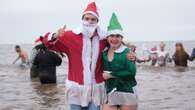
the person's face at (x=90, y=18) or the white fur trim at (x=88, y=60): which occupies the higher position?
the person's face at (x=90, y=18)

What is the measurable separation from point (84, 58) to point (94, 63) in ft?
0.48

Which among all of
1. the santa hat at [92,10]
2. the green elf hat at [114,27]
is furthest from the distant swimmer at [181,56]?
the santa hat at [92,10]

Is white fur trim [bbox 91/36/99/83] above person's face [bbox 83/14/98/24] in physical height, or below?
below

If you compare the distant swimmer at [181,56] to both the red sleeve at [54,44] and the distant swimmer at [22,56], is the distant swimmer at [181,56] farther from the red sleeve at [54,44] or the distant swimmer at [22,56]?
the red sleeve at [54,44]

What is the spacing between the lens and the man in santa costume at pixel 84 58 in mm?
6082

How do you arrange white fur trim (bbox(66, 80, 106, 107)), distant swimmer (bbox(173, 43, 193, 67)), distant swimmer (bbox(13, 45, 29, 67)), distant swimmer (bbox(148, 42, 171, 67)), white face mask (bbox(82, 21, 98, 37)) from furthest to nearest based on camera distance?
1. distant swimmer (bbox(13, 45, 29, 67))
2. distant swimmer (bbox(148, 42, 171, 67))
3. distant swimmer (bbox(173, 43, 193, 67))
4. white fur trim (bbox(66, 80, 106, 107))
5. white face mask (bbox(82, 21, 98, 37))

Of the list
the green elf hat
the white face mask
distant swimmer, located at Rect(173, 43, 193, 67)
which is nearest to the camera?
the white face mask

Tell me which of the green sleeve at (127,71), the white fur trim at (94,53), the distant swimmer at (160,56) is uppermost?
the white fur trim at (94,53)

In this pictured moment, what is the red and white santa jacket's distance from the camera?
6086mm

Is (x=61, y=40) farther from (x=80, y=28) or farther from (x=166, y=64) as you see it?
(x=166, y=64)

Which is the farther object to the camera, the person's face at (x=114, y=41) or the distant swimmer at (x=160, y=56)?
the distant swimmer at (x=160, y=56)

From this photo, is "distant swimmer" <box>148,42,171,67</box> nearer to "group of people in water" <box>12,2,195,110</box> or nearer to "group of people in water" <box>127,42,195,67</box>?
"group of people in water" <box>127,42,195,67</box>

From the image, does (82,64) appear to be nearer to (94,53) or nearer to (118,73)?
(94,53)

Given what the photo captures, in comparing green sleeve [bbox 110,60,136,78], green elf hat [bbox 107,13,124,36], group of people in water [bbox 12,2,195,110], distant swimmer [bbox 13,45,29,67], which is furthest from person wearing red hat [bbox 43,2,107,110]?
distant swimmer [bbox 13,45,29,67]
